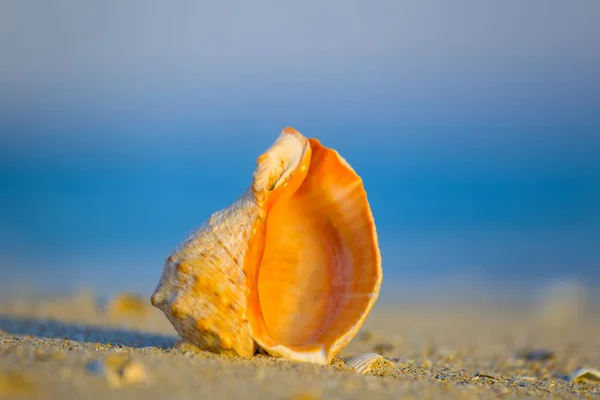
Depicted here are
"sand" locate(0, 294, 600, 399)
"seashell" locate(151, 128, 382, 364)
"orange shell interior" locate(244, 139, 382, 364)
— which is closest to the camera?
"sand" locate(0, 294, 600, 399)

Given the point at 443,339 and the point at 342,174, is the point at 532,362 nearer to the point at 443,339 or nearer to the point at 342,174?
the point at 443,339

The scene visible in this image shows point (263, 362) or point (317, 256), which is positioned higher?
point (317, 256)

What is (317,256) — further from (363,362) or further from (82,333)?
(82,333)

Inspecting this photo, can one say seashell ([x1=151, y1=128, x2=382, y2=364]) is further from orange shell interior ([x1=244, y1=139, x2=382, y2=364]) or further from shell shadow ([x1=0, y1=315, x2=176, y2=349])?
shell shadow ([x1=0, y1=315, x2=176, y2=349])

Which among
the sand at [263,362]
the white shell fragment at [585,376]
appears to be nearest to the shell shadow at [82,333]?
the sand at [263,362]

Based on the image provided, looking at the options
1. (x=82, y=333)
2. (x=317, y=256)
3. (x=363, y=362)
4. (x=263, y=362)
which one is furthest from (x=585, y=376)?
(x=82, y=333)

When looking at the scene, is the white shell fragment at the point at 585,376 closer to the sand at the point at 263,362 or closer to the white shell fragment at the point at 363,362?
the sand at the point at 263,362

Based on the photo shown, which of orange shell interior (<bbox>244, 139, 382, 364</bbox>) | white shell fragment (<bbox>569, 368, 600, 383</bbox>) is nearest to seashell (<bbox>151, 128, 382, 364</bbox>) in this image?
orange shell interior (<bbox>244, 139, 382, 364</bbox>)

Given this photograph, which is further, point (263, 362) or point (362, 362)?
point (362, 362)
